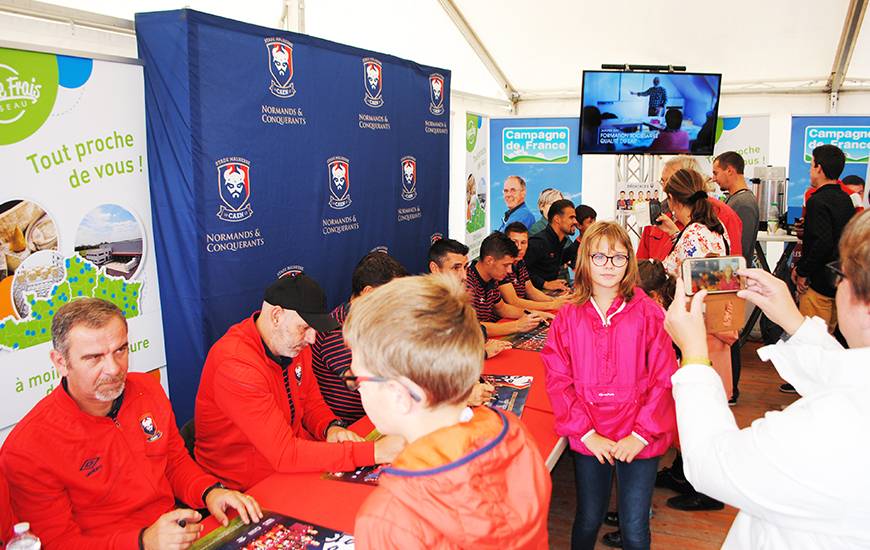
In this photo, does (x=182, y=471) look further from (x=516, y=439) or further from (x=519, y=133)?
(x=519, y=133)

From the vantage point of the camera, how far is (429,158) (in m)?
5.06

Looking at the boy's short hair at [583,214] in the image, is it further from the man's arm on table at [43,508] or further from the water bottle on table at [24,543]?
the water bottle on table at [24,543]

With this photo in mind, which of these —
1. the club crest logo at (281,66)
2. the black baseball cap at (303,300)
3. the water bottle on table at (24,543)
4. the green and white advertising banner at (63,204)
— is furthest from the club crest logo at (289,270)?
the water bottle on table at (24,543)

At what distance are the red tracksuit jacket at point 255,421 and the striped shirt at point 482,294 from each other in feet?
5.59

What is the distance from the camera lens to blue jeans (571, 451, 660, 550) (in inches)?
90.4

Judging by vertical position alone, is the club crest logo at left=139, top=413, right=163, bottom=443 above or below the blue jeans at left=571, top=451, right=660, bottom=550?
above

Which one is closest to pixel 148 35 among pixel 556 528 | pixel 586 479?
pixel 586 479

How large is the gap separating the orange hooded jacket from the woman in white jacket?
365 mm

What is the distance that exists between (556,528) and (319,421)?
60.3 inches

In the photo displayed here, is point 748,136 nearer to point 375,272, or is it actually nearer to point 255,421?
point 375,272

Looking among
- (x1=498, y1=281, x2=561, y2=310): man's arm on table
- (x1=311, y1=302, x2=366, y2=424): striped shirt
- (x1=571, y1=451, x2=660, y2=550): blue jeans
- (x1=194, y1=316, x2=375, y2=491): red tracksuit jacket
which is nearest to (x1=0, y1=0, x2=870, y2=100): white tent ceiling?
(x1=498, y1=281, x2=561, y2=310): man's arm on table

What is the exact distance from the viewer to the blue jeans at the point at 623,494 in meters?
2.29

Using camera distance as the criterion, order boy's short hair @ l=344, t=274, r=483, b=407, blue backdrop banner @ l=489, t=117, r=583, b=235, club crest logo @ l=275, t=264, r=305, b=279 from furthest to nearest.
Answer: blue backdrop banner @ l=489, t=117, r=583, b=235
club crest logo @ l=275, t=264, r=305, b=279
boy's short hair @ l=344, t=274, r=483, b=407

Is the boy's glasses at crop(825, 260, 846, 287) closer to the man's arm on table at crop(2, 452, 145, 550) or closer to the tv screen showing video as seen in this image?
the man's arm on table at crop(2, 452, 145, 550)
